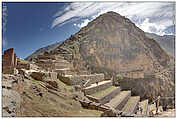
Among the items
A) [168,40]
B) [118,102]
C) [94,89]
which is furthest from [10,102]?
[168,40]

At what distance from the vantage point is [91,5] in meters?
5.71

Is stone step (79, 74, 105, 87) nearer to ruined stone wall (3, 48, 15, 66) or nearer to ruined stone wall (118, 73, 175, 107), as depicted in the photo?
ruined stone wall (3, 48, 15, 66)

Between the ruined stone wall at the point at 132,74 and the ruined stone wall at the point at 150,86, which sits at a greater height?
the ruined stone wall at the point at 132,74

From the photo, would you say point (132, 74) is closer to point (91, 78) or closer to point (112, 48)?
point (112, 48)

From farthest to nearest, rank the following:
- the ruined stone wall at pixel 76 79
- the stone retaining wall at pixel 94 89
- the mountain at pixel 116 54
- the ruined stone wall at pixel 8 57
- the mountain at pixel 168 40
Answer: the mountain at pixel 116 54 → the ruined stone wall at pixel 76 79 → the stone retaining wall at pixel 94 89 → the mountain at pixel 168 40 → the ruined stone wall at pixel 8 57

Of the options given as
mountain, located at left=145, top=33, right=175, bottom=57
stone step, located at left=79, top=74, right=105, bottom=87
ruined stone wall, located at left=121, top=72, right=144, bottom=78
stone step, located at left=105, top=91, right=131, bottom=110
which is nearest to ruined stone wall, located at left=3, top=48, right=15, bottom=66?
stone step, located at left=79, top=74, right=105, bottom=87

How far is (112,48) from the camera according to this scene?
1775 centimetres

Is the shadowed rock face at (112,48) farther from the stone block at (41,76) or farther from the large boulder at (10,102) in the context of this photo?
the large boulder at (10,102)

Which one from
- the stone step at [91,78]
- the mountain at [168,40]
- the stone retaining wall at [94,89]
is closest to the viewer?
the mountain at [168,40]

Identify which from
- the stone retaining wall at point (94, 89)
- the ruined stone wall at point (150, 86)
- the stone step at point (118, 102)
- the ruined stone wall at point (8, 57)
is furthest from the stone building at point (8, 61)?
the ruined stone wall at point (150, 86)

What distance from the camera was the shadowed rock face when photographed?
1731 cm

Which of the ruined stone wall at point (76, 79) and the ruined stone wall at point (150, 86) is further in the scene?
the ruined stone wall at point (150, 86)

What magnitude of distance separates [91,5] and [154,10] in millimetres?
2538

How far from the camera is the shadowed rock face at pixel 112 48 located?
17.3 meters
